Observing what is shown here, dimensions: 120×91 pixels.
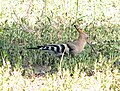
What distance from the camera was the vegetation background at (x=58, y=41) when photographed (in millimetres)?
5121

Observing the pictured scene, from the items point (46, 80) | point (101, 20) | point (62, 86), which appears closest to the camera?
point (62, 86)

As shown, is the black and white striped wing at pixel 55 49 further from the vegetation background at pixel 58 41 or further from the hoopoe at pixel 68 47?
the vegetation background at pixel 58 41

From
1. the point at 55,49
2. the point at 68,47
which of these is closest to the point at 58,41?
the point at 68,47

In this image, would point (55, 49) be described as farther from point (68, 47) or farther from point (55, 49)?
point (68, 47)

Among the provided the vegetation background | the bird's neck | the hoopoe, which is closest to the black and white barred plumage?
the hoopoe

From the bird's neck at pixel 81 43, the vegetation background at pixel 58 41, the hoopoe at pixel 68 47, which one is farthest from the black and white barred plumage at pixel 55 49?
the bird's neck at pixel 81 43

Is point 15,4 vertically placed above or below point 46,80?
above

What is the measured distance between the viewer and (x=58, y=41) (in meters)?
7.26

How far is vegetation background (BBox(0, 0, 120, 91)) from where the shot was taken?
5.12 metres

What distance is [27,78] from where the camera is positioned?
5.56 m

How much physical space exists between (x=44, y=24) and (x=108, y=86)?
11.4 feet

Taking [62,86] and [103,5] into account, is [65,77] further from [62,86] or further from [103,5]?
[103,5]

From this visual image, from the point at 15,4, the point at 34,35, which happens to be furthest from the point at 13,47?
the point at 15,4

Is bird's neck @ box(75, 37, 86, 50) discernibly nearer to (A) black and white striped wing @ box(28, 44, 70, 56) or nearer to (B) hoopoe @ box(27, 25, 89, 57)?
(B) hoopoe @ box(27, 25, 89, 57)
